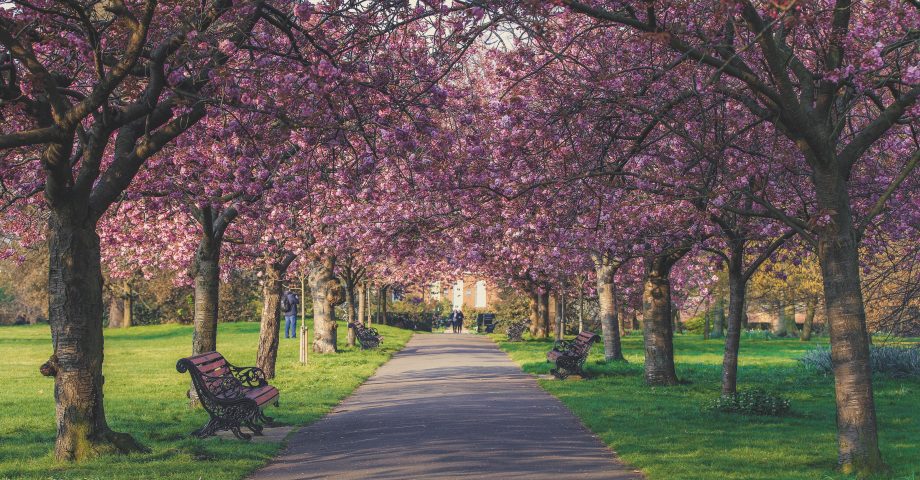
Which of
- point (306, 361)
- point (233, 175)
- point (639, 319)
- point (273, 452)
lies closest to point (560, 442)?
point (273, 452)

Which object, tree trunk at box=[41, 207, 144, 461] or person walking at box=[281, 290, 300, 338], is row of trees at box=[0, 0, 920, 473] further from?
person walking at box=[281, 290, 300, 338]

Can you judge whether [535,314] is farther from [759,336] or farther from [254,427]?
[254,427]

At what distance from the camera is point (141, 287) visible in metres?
63.5

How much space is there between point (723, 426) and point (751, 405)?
171 cm

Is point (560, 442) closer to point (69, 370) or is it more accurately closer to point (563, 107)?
point (563, 107)

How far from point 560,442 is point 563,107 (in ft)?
13.5

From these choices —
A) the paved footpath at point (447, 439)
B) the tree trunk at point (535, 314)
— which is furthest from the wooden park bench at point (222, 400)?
the tree trunk at point (535, 314)

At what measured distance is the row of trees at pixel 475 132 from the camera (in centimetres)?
989

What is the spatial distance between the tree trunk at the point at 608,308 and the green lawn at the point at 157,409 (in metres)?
6.61

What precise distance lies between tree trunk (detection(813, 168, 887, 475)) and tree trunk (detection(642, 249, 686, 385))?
31.7 ft

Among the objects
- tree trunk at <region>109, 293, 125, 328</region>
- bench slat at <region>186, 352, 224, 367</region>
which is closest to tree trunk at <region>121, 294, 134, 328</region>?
tree trunk at <region>109, 293, 125, 328</region>

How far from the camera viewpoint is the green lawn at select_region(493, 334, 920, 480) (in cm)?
1034

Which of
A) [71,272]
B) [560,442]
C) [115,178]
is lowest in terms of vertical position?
[560,442]

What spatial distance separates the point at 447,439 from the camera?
12016 mm
